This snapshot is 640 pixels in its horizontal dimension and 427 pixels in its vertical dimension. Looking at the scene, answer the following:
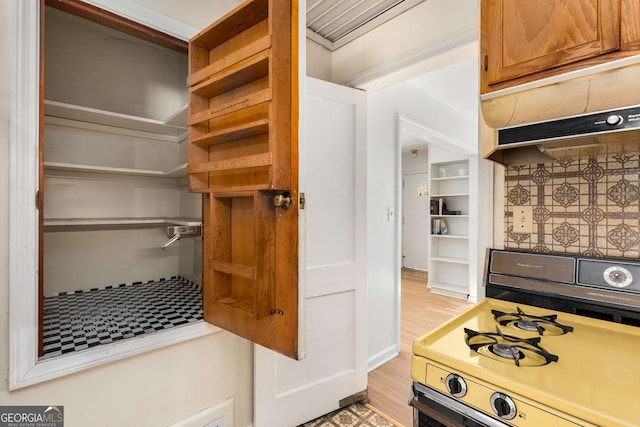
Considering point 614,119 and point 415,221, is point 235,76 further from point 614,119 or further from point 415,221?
point 415,221

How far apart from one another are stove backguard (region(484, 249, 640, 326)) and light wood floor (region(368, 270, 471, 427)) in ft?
3.82

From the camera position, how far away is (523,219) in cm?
139

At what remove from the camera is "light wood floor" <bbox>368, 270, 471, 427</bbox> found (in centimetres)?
208

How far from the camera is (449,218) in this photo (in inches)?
203

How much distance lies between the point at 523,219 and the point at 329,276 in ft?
3.62

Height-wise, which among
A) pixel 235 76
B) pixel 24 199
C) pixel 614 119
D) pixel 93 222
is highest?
pixel 235 76

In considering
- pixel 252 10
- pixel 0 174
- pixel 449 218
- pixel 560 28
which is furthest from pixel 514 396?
pixel 449 218

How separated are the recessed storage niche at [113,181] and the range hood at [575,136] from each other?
168 cm

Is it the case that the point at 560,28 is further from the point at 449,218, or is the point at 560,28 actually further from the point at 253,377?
the point at 449,218

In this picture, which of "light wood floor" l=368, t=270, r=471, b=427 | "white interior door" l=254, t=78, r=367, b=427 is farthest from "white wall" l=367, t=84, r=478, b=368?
"white interior door" l=254, t=78, r=367, b=427

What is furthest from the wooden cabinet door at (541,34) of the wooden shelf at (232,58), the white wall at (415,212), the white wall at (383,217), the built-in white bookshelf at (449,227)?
the white wall at (415,212)

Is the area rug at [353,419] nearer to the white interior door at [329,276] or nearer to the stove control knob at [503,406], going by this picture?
the white interior door at [329,276]

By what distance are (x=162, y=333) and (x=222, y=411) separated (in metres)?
0.58

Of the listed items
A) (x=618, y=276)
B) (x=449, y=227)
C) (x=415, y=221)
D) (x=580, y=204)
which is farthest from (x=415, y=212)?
(x=618, y=276)
